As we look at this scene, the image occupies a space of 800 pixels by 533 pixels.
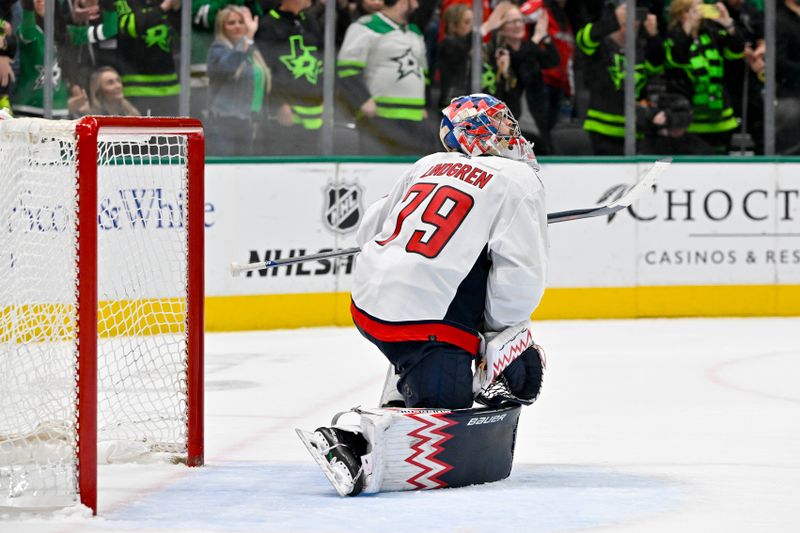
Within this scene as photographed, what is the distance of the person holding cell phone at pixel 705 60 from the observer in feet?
24.8

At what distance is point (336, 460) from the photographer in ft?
10.2

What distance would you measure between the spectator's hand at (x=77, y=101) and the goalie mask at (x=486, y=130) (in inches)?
149

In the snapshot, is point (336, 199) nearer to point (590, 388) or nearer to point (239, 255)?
point (239, 255)

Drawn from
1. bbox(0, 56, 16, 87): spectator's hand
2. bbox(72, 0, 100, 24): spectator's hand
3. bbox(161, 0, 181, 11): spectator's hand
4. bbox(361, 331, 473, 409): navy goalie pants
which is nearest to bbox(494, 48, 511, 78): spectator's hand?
bbox(161, 0, 181, 11): spectator's hand

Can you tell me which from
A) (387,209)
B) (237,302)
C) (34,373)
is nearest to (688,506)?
(387,209)

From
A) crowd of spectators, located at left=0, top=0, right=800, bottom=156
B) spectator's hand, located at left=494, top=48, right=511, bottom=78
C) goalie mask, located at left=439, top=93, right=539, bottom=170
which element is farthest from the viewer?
spectator's hand, located at left=494, top=48, right=511, bottom=78

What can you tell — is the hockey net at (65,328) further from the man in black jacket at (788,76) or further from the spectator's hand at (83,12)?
the man in black jacket at (788,76)

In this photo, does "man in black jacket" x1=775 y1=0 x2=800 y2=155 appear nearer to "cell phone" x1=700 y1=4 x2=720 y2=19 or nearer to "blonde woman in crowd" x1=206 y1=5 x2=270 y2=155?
"cell phone" x1=700 y1=4 x2=720 y2=19

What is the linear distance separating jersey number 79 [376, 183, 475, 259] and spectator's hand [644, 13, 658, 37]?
4.56 meters

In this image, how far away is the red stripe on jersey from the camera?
124 inches

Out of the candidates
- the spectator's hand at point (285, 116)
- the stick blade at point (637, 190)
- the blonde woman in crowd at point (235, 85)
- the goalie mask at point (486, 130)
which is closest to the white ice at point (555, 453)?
the stick blade at point (637, 190)

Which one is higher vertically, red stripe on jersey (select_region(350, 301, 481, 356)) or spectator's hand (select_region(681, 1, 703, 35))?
spectator's hand (select_region(681, 1, 703, 35))

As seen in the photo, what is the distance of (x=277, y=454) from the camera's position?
12.3 ft

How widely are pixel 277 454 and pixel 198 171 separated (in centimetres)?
75
